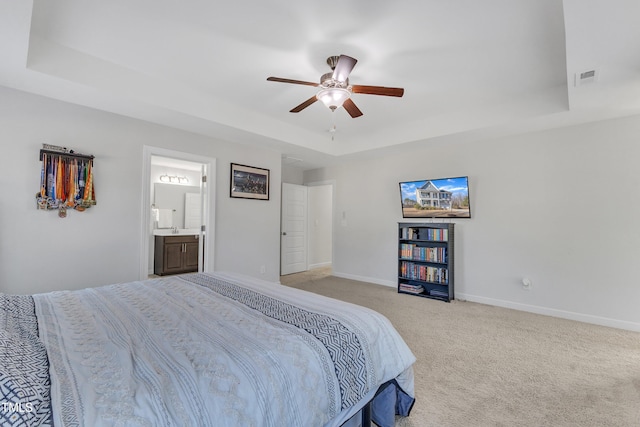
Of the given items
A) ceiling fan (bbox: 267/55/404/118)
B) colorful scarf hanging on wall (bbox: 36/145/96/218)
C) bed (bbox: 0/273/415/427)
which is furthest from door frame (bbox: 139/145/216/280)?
ceiling fan (bbox: 267/55/404/118)

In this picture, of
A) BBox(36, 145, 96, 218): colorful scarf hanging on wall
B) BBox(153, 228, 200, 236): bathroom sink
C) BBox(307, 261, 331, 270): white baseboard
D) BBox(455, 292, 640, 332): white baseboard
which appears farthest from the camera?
BBox(307, 261, 331, 270): white baseboard

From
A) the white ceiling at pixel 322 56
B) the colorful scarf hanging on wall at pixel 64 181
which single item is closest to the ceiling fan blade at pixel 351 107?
the white ceiling at pixel 322 56

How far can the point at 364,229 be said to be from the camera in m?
5.54

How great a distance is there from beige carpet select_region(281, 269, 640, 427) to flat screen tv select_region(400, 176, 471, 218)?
4.77 ft

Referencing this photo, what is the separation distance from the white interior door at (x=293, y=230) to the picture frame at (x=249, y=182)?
4.31 feet

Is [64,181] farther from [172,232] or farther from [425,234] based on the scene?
[425,234]

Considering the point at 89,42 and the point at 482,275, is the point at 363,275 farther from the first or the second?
the point at 89,42

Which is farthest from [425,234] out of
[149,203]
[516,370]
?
[149,203]

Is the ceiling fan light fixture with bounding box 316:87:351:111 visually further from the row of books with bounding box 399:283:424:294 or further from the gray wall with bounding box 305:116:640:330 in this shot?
the row of books with bounding box 399:283:424:294

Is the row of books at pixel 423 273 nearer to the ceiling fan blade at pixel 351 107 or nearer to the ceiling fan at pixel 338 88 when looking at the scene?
the ceiling fan blade at pixel 351 107

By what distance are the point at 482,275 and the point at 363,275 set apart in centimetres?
203

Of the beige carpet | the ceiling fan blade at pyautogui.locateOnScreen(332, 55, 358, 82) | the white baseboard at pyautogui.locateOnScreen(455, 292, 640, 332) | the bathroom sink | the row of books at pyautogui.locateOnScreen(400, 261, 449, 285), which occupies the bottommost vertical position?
the beige carpet

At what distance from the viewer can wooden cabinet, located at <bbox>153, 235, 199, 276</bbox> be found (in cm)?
545

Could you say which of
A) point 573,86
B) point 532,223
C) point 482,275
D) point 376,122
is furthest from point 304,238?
point 573,86
